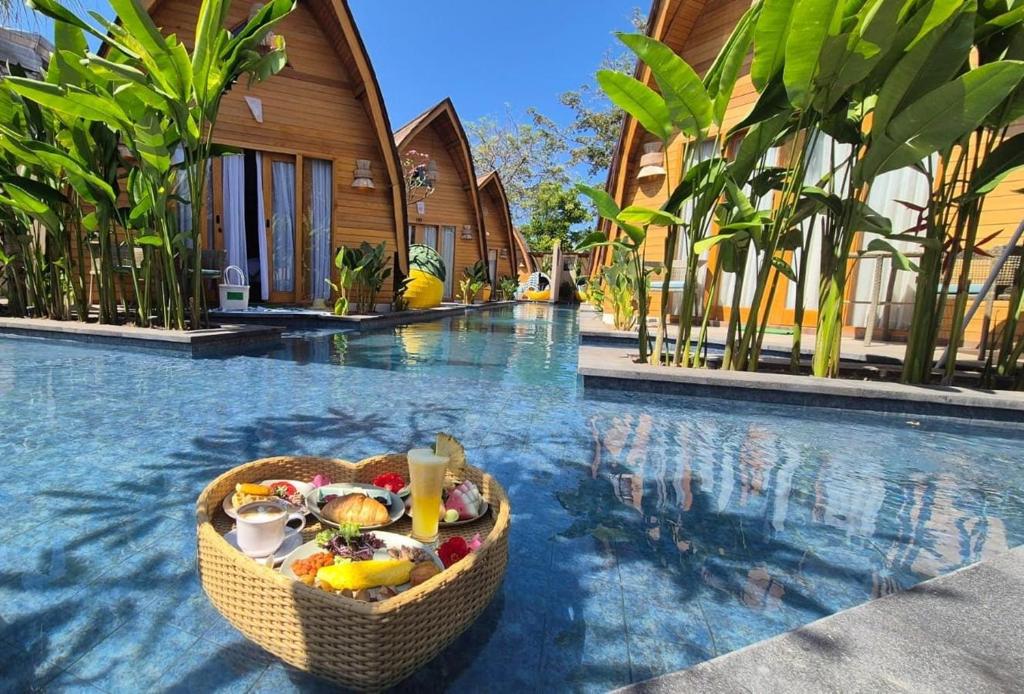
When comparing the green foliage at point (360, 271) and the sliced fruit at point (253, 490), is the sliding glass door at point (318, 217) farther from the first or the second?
the sliced fruit at point (253, 490)

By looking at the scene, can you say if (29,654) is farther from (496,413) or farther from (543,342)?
(543,342)

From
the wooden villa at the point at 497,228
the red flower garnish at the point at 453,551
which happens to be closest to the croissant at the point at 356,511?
the red flower garnish at the point at 453,551

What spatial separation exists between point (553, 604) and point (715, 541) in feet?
2.48

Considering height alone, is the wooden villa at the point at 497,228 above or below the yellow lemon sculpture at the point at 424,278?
above

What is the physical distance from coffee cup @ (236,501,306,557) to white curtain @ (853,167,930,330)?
7.92 meters

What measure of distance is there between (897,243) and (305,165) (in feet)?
35.0

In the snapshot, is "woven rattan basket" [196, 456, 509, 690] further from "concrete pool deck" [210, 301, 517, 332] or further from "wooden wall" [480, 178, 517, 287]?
"wooden wall" [480, 178, 517, 287]

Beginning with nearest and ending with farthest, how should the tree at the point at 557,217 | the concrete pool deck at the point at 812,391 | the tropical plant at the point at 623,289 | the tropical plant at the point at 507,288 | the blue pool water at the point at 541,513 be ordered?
the blue pool water at the point at 541,513
the concrete pool deck at the point at 812,391
the tropical plant at the point at 623,289
the tropical plant at the point at 507,288
the tree at the point at 557,217

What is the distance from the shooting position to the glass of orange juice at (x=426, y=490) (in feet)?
4.44

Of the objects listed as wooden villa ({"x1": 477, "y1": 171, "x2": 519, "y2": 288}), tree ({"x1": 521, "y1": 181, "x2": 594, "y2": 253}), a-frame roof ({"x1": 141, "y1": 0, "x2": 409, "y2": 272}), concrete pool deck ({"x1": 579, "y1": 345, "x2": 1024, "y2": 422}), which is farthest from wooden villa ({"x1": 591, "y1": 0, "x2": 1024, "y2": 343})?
tree ({"x1": 521, "y1": 181, "x2": 594, "y2": 253})

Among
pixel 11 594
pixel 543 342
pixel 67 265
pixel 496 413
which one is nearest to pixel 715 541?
pixel 496 413

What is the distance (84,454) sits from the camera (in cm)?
242

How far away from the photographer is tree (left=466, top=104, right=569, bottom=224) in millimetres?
32031

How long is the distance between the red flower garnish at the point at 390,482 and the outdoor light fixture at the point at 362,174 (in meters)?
9.85
